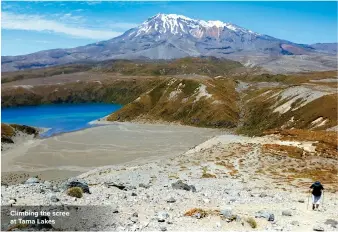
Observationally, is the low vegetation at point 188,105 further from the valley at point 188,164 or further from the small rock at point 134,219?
the small rock at point 134,219

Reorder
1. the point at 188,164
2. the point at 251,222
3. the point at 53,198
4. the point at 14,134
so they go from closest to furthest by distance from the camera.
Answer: the point at 251,222 → the point at 53,198 → the point at 188,164 → the point at 14,134

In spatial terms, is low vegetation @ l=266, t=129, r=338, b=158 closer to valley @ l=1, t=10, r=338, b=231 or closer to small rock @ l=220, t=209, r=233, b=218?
valley @ l=1, t=10, r=338, b=231

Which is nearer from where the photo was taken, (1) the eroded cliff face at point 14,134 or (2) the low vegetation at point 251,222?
(2) the low vegetation at point 251,222

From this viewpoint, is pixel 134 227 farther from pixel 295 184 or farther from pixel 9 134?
pixel 9 134

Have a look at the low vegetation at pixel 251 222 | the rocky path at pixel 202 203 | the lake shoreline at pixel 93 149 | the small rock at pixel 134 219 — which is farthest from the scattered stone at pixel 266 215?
the lake shoreline at pixel 93 149

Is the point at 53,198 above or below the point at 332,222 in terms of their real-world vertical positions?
above

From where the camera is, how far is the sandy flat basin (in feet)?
273

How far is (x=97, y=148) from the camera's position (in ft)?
331

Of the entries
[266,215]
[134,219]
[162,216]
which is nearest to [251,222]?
[266,215]

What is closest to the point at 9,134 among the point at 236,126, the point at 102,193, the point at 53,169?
the point at 53,169

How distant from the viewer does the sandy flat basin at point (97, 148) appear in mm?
83250

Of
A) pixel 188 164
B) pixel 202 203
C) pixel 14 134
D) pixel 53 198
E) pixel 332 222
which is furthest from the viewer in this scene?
pixel 14 134

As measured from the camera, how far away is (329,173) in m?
50.6

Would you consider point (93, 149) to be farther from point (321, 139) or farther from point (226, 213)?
point (226, 213)
